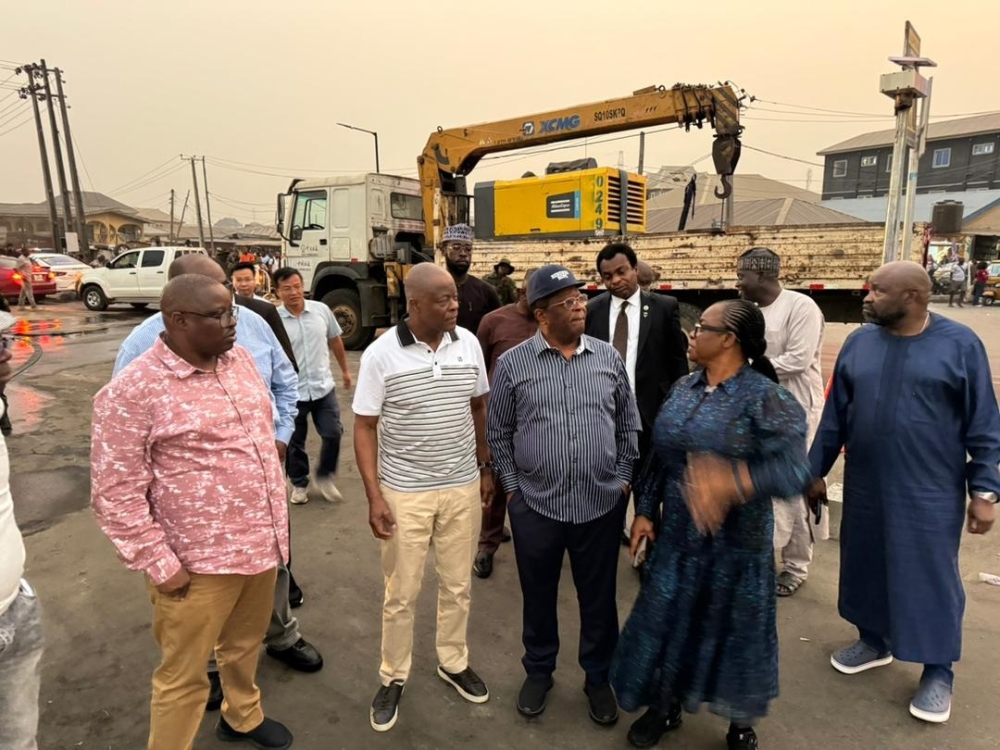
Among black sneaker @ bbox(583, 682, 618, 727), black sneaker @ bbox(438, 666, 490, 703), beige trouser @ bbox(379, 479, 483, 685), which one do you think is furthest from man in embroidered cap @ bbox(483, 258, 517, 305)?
black sneaker @ bbox(583, 682, 618, 727)

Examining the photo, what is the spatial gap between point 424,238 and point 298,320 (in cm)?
820

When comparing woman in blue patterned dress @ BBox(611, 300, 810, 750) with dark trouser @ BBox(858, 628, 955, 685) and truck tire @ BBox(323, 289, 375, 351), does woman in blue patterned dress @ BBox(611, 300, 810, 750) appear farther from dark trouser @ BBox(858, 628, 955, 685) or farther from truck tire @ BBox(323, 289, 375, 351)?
truck tire @ BBox(323, 289, 375, 351)

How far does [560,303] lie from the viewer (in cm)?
246

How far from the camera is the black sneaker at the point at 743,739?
2.35 m

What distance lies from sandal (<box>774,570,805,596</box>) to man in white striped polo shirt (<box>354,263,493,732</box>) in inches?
76.7

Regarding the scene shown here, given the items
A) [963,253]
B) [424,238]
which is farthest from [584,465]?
[963,253]

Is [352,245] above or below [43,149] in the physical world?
below

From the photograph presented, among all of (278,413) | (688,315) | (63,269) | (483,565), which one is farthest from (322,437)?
(63,269)

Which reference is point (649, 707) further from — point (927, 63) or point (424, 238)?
point (424, 238)

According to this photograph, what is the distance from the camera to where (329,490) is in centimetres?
488

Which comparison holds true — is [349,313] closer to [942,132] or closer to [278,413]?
[278,413]

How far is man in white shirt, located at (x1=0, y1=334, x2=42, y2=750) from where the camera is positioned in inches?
61.7

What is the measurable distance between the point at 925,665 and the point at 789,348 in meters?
1.61

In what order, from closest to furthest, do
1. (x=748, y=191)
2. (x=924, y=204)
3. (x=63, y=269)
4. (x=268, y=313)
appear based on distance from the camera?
1. (x=268, y=313)
2. (x=63, y=269)
3. (x=924, y=204)
4. (x=748, y=191)
